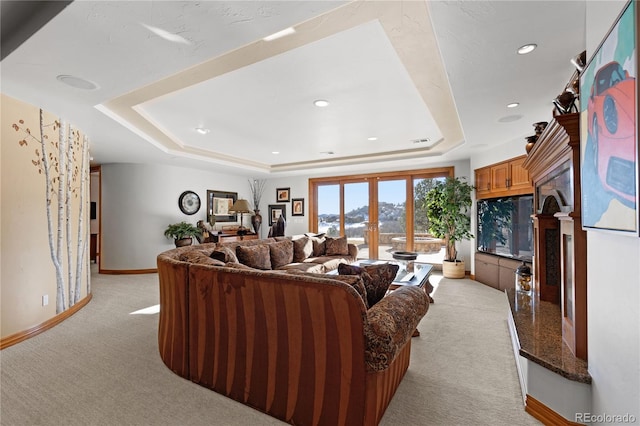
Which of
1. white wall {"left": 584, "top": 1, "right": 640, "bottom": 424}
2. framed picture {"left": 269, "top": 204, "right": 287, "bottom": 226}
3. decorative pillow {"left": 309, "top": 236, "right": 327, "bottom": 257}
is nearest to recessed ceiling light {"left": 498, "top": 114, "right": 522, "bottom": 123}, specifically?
white wall {"left": 584, "top": 1, "right": 640, "bottom": 424}

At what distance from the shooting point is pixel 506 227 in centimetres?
471

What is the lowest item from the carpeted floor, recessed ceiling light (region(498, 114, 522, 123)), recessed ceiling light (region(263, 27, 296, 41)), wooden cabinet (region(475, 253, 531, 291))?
the carpeted floor

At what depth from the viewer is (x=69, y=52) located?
74.2 inches

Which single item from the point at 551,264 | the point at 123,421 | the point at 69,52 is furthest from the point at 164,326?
the point at 551,264

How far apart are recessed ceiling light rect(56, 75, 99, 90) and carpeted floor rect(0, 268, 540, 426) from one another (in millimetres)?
2345

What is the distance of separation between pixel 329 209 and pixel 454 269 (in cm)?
340

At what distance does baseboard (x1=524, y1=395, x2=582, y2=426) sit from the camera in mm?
1595

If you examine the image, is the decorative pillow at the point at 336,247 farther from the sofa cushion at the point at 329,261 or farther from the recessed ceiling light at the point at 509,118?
the recessed ceiling light at the point at 509,118

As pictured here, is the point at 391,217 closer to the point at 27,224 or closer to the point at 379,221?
the point at 379,221

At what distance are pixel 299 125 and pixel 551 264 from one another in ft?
11.0

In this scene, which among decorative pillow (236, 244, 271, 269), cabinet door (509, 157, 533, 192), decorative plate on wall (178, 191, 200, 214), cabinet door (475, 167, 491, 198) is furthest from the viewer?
decorative plate on wall (178, 191, 200, 214)

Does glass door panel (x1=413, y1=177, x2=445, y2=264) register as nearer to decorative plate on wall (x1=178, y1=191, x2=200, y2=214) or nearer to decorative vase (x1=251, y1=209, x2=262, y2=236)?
decorative vase (x1=251, y1=209, x2=262, y2=236)

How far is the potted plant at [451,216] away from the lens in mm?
5418

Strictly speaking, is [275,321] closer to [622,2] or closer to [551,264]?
[622,2]
